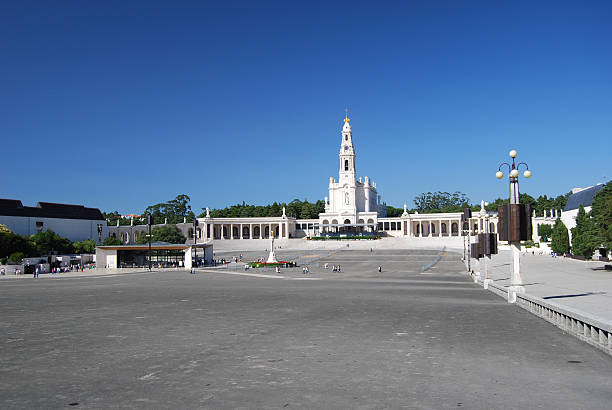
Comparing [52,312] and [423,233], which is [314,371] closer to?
[52,312]

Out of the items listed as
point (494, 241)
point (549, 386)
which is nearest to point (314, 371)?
point (549, 386)

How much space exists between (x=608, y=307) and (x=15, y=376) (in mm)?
17953

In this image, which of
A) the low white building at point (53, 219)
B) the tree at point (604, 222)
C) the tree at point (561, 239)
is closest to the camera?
the tree at point (604, 222)

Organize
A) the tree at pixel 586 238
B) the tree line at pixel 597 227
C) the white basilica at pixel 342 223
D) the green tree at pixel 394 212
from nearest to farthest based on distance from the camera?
the tree line at pixel 597 227, the tree at pixel 586 238, the white basilica at pixel 342 223, the green tree at pixel 394 212

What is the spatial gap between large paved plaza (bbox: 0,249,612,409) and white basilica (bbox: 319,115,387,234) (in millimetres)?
117773

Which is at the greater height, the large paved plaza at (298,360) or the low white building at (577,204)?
the low white building at (577,204)

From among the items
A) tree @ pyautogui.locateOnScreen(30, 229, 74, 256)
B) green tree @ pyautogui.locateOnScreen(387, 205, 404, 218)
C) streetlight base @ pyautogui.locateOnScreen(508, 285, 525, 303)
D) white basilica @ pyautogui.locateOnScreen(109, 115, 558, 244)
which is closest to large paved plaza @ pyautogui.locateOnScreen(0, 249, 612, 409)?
streetlight base @ pyautogui.locateOnScreen(508, 285, 525, 303)

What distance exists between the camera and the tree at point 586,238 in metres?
46.8

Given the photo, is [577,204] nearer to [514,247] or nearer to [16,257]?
[514,247]

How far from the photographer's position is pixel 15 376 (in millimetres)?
9742

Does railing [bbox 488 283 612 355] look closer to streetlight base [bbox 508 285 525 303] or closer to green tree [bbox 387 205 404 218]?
streetlight base [bbox 508 285 525 303]

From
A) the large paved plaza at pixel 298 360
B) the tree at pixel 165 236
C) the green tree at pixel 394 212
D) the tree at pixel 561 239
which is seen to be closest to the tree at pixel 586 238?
the tree at pixel 561 239

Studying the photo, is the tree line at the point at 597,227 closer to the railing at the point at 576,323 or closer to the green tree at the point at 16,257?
the railing at the point at 576,323

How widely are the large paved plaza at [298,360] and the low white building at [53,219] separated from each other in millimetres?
94005
